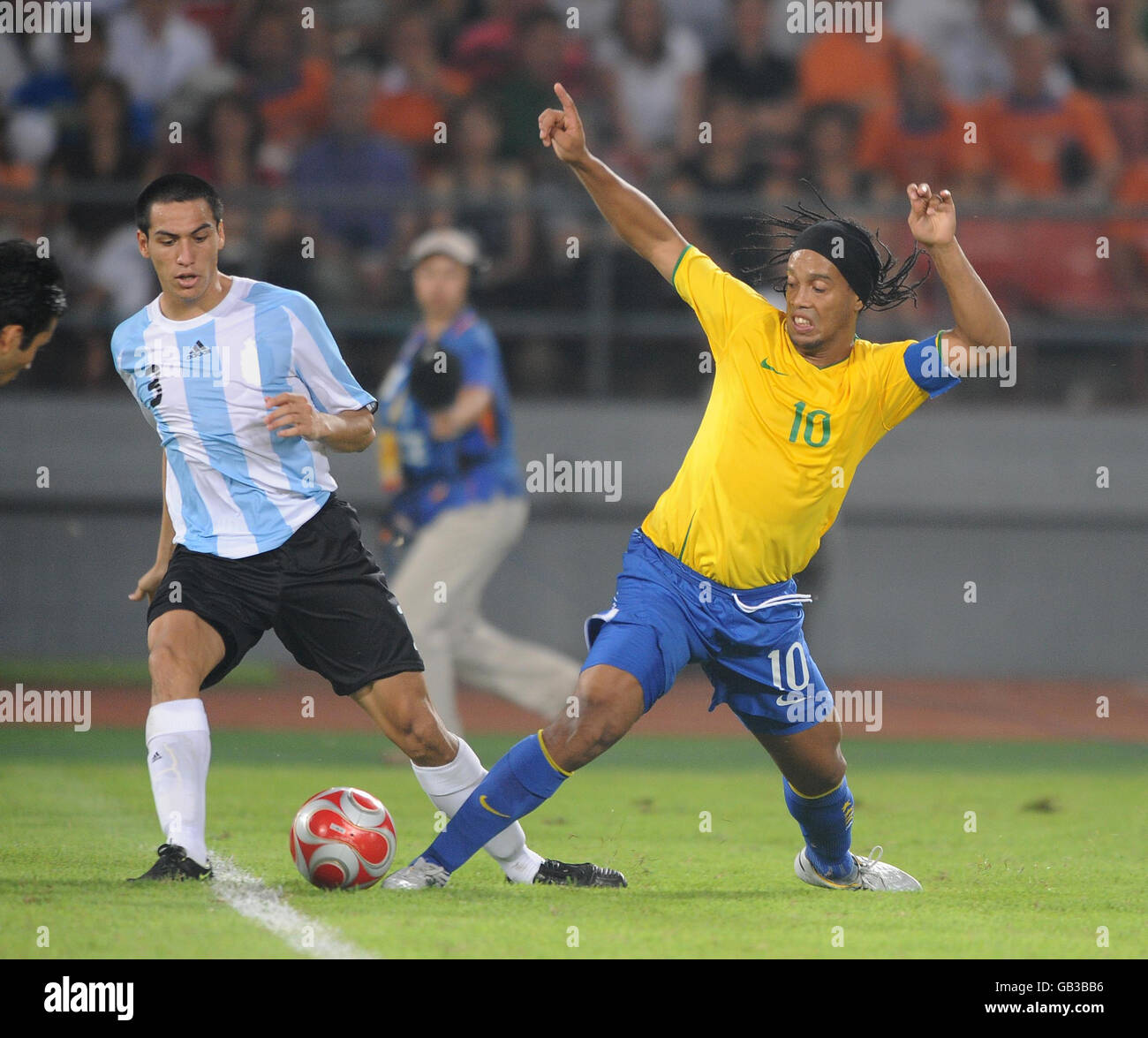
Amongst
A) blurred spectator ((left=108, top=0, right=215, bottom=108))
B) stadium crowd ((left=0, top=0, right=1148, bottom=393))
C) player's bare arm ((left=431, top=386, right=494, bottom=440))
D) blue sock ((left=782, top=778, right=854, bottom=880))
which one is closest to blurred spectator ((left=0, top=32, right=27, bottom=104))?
stadium crowd ((left=0, top=0, right=1148, bottom=393))

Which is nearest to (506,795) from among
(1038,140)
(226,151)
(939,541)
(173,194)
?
(173,194)

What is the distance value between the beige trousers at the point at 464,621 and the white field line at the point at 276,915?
9.82ft

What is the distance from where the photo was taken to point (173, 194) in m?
5.71

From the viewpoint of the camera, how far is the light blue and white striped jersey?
5.71 m

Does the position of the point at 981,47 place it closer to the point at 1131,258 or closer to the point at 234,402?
the point at 1131,258

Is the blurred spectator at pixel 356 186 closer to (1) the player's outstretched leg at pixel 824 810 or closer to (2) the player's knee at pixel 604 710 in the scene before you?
(1) the player's outstretched leg at pixel 824 810

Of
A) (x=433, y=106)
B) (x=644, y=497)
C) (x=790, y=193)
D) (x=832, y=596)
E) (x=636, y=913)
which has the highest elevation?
(x=433, y=106)

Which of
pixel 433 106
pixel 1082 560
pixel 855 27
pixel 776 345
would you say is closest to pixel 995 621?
pixel 1082 560

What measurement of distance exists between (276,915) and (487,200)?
27.8ft

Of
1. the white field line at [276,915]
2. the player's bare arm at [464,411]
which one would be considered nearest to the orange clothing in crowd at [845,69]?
the player's bare arm at [464,411]

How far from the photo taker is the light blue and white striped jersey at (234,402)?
225 inches

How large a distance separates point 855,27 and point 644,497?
4620mm

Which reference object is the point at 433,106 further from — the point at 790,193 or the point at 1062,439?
the point at 1062,439

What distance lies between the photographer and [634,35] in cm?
1434
